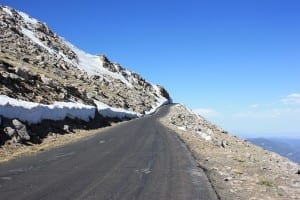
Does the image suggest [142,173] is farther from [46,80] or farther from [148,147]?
[46,80]

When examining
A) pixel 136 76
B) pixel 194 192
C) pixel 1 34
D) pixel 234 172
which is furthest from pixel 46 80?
pixel 136 76

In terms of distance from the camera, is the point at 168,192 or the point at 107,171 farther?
the point at 107,171

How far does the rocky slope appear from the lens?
2922 centimetres

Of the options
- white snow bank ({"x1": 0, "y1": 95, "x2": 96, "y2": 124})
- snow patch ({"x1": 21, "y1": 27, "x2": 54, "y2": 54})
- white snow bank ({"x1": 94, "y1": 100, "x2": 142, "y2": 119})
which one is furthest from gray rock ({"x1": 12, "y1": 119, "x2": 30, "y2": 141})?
snow patch ({"x1": 21, "y1": 27, "x2": 54, "y2": 54})

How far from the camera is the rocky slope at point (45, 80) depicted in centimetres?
2922

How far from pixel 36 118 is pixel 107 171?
14.5 m

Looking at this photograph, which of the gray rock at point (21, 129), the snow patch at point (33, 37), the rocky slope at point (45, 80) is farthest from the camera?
the snow patch at point (33, 37)

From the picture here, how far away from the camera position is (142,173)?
47.3 feet

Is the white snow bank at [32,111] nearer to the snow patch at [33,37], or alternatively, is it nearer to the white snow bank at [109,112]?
the white snow bank at [109,112]

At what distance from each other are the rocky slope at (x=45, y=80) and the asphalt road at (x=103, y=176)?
6294mm

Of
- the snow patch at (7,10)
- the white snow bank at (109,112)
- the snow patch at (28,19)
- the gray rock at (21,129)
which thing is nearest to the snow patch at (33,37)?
the snow patch at (7,10)

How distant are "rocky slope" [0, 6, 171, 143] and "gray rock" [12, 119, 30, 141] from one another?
258mm

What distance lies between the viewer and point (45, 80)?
45531 mm

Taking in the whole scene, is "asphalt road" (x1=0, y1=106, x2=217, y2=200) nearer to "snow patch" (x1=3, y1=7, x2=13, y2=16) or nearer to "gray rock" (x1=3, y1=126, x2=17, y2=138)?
"gray rock" (x1=3, y1=126, x2=17, y2=138)
